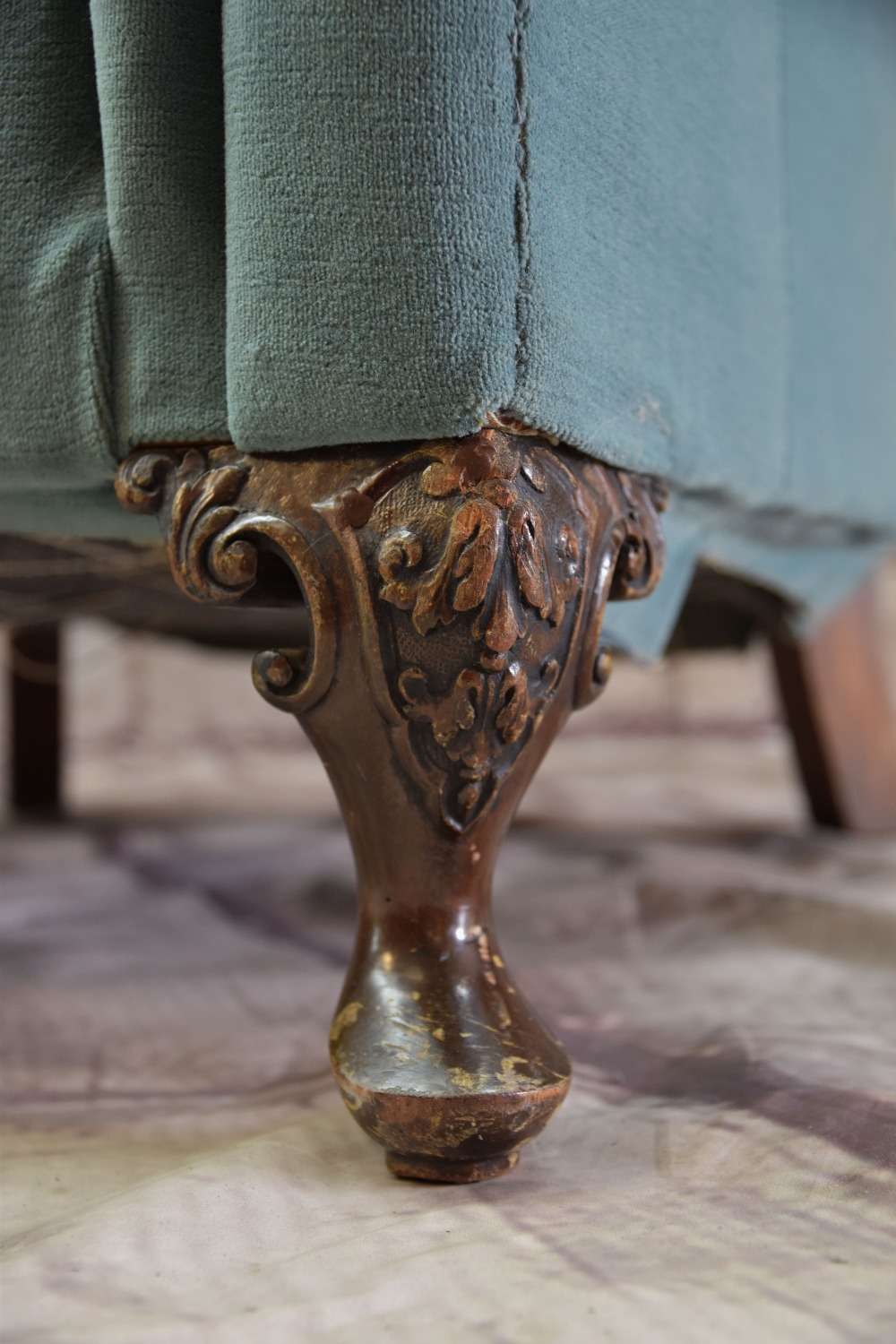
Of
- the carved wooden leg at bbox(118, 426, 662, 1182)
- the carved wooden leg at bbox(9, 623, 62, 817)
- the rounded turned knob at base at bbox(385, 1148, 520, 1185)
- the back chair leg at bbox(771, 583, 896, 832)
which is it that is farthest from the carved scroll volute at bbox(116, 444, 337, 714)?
the carved wooden leg at bbox(9, 623, 62, 817)

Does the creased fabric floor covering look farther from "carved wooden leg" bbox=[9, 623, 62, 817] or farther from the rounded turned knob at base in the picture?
"carved wooden leg" bbox=[9, 623, 62, 817]

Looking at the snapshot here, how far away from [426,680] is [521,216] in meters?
0.15

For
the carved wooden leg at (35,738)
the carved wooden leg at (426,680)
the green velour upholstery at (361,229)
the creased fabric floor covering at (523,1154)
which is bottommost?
the carved wooden leg at (35,738)

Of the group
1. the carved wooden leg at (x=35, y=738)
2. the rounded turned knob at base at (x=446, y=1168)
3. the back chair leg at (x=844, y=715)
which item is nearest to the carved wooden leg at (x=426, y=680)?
the rounded turned knob at base at (x=446, y=1168)

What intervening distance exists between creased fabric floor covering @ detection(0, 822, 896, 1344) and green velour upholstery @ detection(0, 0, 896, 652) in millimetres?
249

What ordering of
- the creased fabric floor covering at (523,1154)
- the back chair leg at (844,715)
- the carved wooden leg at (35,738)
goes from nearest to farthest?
the creased fabric floor covering at (523,1154) → the back chair leg at (844,715) → the carved wooden leg at (35,738)

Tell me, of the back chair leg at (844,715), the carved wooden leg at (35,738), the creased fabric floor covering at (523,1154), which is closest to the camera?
the creased fabric floor covering at (523,1154)

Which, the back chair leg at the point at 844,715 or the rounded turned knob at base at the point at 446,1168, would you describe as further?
the back chair leg at the point at 844,715

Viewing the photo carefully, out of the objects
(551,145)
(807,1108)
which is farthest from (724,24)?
(807,1108)

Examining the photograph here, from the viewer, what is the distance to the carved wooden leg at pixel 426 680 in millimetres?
408

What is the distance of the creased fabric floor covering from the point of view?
346 millimetres

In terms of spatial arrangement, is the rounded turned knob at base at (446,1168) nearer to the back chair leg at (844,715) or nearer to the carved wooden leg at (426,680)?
the carved wooden leg at (426,680)

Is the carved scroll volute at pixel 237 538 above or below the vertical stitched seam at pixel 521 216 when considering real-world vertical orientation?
below

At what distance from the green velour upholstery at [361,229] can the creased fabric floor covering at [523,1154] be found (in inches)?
9.8
